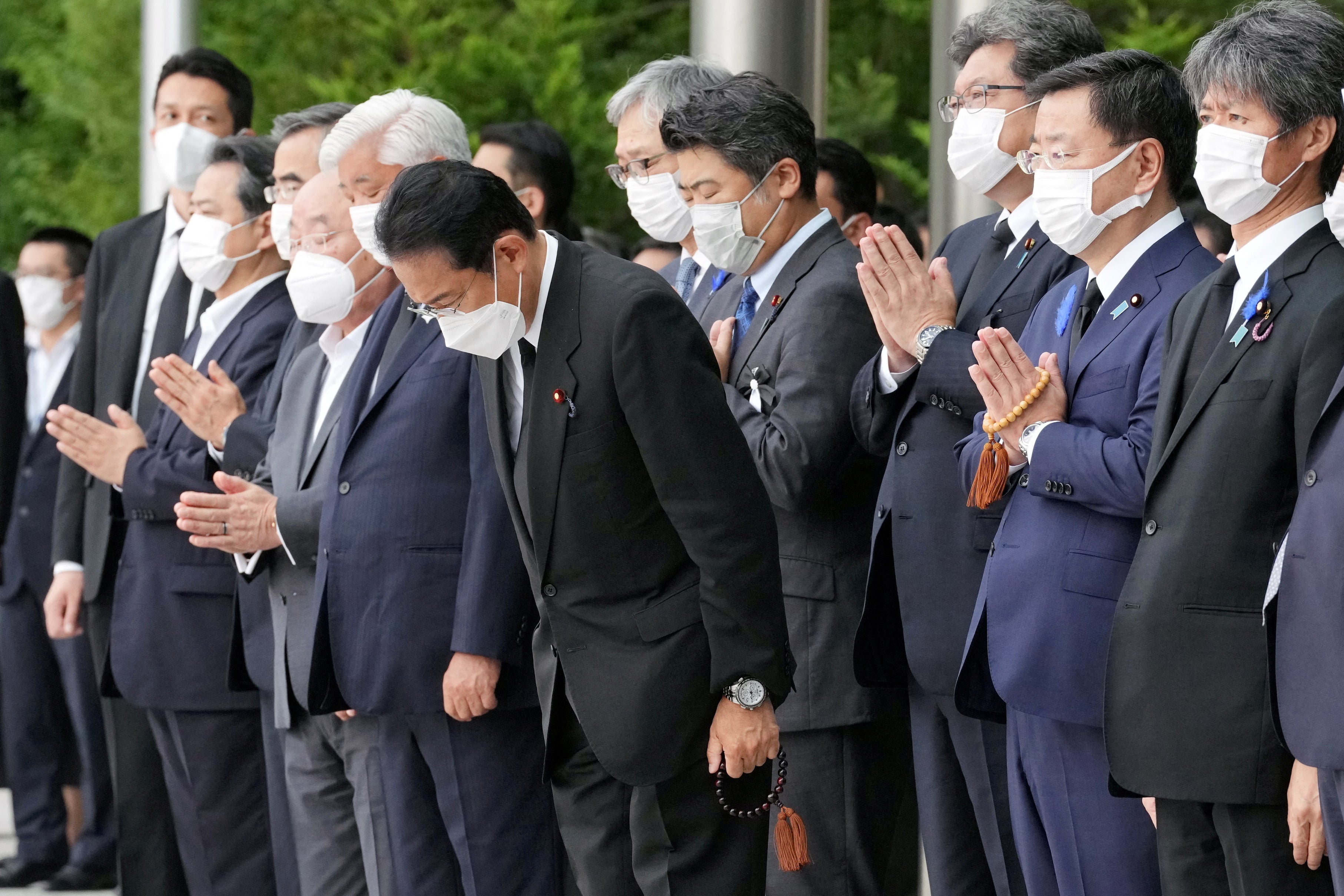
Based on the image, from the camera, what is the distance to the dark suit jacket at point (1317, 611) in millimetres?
2381

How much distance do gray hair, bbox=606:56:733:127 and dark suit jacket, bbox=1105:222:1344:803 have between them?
6.54 feet

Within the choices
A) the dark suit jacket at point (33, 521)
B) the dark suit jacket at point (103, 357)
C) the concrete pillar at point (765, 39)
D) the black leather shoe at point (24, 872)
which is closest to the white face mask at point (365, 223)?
the dark suit jacket at point (103, 357)

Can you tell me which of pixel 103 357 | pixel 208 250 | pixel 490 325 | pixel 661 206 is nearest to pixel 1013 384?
pixel 490 325

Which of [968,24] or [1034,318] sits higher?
[968,24]

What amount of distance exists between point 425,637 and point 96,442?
52.5 inches

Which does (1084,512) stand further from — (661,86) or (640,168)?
(661,86)

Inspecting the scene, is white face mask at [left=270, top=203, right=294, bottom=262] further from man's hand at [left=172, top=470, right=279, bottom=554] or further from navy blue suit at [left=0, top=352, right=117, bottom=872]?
navy blue suit at [left=0, top=352, right=117, bottom=872]

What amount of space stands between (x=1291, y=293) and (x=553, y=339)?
4.00 ft

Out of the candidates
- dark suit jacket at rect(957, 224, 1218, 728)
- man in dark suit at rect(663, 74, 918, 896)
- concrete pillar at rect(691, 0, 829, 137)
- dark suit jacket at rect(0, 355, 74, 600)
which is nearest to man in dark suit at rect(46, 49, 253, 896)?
dark suit jacket at rect(0, 355, 74, 600)

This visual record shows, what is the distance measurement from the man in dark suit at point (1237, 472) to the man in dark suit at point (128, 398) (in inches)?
115

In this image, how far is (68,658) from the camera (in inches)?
243

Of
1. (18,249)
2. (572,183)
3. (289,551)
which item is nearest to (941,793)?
(289,551)

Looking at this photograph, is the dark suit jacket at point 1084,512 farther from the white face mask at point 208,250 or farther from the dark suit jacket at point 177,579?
the white face mask at point 208,250

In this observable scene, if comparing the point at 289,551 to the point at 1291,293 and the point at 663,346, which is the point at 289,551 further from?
the point at 1291,293
